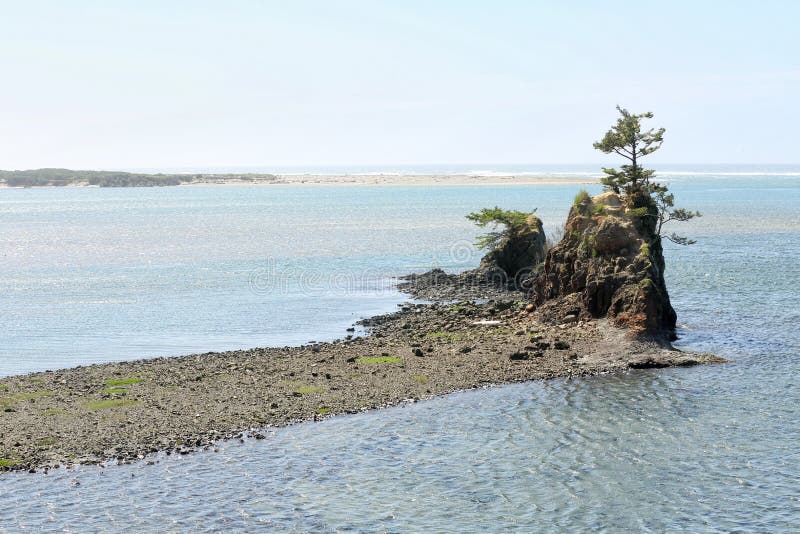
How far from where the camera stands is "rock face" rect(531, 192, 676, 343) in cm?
5019

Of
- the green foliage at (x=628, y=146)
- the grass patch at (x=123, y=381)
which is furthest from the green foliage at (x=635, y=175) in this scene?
the grass patch at (x=123, y=381)

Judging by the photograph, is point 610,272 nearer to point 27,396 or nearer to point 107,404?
point 107,404

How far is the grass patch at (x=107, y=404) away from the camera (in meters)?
39.6

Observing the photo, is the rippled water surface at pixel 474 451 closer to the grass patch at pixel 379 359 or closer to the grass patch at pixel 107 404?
the grass patch at pixel 379 359

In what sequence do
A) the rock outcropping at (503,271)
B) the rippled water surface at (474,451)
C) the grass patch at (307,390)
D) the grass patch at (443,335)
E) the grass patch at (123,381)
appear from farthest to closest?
the rock outcropping at (503,271) < the grass patch at (443,335) < the grass patch at (123,381) < the grass patch at (307,390) < the rippled water surface at (474,451)

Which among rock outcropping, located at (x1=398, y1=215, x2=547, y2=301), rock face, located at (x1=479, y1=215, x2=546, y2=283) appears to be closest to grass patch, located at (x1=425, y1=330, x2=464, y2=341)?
rock outcropping, located at (x1=398, y1=215, x2=547, y2=301)

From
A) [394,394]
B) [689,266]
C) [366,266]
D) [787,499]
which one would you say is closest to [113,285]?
[366,266]

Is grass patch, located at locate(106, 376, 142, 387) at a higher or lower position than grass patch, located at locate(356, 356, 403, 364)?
lower

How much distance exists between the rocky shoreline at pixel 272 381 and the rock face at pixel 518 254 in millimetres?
17961

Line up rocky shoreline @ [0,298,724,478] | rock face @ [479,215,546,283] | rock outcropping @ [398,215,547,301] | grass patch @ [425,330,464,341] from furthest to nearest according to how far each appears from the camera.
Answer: rock face @ [479,215,546,283] → rock outcropping @ [398,215,547,301] → grass patch @ [425,330,464,341] → rocky shoreline @ [0,298,724,478]

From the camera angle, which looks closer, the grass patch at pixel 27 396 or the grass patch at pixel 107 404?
the grass patch at pixel 107 404

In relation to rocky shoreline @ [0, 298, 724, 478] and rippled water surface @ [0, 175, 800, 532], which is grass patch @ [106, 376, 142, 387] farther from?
rippled water surface @ [0, 175, 800, 532]

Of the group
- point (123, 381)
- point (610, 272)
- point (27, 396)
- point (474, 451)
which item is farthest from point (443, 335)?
point (27, 396)

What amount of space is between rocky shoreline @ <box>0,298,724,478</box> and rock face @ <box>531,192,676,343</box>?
1117 mm
